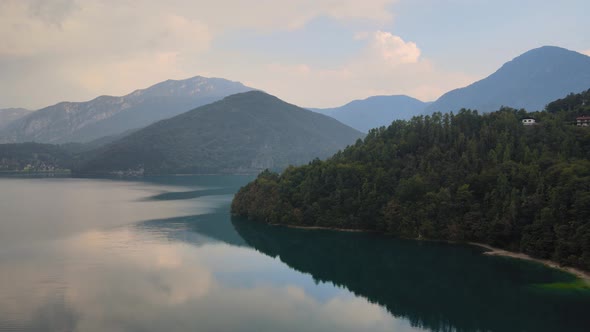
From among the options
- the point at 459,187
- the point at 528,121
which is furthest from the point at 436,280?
the point at 528,121

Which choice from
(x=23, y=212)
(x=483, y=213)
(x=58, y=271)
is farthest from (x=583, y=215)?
(x=23, y=212)

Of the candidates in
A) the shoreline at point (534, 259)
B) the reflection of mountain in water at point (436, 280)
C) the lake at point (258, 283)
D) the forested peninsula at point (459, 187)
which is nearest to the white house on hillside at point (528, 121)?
the forested peninsula at point (459, 187)

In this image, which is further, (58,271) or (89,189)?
(89,189)

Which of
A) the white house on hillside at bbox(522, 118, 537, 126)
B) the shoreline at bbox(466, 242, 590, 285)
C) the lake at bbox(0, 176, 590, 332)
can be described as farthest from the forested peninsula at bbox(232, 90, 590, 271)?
the lake at bbox(0, 176, 590, 332)

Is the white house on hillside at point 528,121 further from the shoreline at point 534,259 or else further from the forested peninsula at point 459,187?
Result: the shoreline at point 534,259

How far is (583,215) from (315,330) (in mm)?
30169

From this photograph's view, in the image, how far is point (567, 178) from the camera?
52.7 m

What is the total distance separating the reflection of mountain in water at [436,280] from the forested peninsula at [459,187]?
3141mm

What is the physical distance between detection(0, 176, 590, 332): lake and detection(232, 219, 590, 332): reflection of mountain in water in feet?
0.47

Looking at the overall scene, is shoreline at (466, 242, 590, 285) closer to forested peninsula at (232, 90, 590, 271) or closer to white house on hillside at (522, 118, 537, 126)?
forested peninsula at (232, 90, 590, 271)

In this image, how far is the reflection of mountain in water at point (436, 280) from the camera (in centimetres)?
3594

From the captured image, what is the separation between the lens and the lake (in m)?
35.1

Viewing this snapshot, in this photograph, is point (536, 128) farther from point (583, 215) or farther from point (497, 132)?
point (583, 215)

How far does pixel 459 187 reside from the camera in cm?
6203
